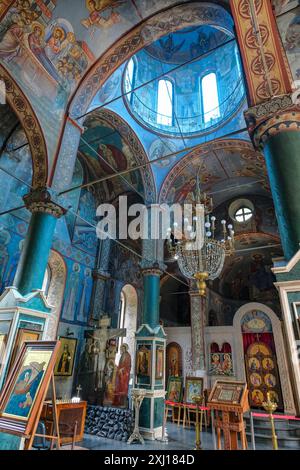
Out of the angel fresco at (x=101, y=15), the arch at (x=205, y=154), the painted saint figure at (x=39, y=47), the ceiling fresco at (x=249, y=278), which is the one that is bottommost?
the ceiling fresco at (x=249, y=278)

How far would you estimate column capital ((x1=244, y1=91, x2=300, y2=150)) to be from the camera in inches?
157

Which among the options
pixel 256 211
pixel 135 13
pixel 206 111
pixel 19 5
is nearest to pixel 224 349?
pixel 256 211

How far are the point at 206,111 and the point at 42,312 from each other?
989 centimetres

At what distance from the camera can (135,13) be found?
685 centimetres

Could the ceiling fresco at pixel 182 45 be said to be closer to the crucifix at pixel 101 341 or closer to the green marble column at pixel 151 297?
the green marble column at pixel 151 297

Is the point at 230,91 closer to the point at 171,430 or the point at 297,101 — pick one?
the point at 297,101

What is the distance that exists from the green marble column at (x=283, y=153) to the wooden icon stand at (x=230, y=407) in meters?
2.04

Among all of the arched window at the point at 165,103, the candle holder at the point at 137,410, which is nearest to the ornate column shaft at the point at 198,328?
the candle holder at the point at 137,410

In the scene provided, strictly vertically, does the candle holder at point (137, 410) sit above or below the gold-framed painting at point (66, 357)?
below

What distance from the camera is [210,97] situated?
38.6 ft

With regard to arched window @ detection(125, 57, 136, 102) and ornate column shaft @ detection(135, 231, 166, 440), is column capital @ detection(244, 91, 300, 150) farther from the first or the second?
arched window @ detection(125, 57, 136, 102)

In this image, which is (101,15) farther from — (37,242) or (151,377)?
(151,377)

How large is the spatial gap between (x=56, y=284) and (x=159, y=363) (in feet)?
14.0

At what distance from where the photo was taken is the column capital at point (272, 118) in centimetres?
399
